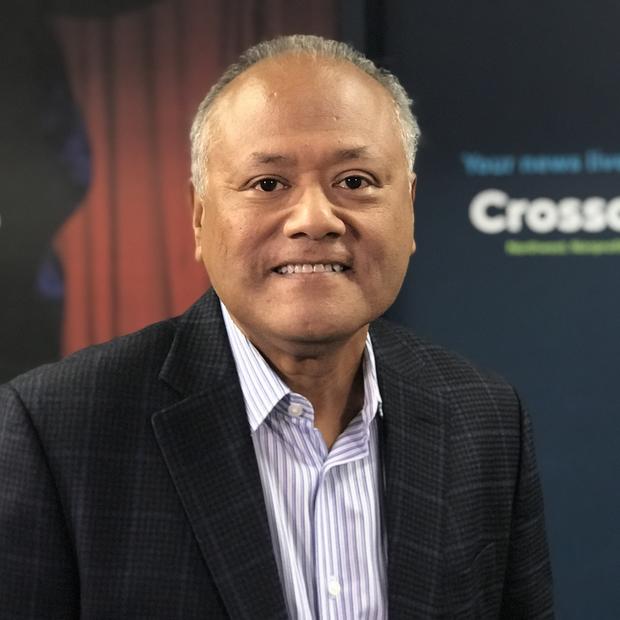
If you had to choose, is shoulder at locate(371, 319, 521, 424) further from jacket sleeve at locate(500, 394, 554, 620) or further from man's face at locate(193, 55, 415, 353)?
man's face at locate(193, 55, 415, 353)

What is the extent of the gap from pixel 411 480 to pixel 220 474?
0.96 ft

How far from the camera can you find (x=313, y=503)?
1.33 meters

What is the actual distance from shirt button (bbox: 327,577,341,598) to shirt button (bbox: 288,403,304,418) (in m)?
0.23

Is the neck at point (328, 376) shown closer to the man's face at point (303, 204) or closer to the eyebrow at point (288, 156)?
the man's face at point (303, 204)

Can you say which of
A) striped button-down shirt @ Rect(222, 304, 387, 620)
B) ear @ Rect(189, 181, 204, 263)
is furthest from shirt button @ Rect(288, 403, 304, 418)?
ear @ Rect(189, 181, 204, 263)

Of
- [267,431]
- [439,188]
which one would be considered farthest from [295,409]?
[439,188]

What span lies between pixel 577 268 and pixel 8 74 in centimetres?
177

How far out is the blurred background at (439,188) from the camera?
9.26 feet

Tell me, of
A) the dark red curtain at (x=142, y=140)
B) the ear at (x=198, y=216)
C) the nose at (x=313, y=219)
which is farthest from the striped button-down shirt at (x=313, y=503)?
the dark red curtain at (x=142, y=140)

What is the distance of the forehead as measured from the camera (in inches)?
48.8

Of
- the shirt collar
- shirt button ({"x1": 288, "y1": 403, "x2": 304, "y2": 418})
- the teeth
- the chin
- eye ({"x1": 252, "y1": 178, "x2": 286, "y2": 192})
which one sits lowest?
shirt button ({"x1": 288, "y1": 403, "x2": 304, "y2": 418})

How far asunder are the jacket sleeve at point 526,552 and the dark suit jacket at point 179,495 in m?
0.03

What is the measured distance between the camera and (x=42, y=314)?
2.92 meters

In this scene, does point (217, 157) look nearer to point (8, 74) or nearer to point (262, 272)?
point (262, 272)
